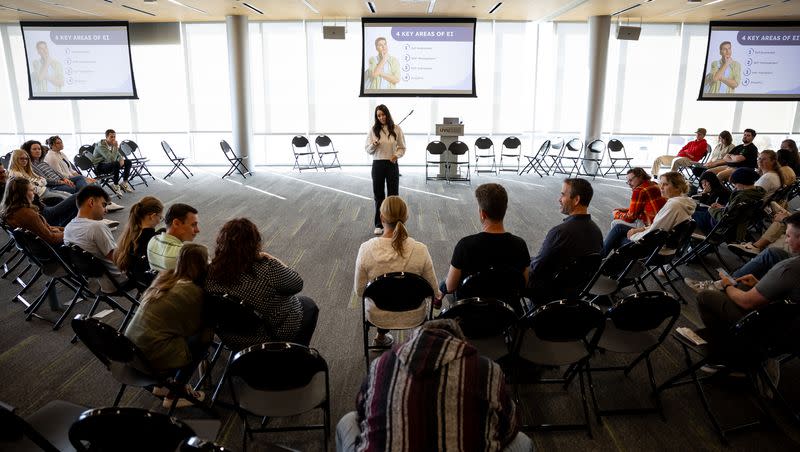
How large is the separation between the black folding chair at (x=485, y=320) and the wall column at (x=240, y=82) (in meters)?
9.78

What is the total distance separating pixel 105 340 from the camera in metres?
2.42

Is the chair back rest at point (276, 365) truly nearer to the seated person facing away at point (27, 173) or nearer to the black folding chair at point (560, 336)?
the black folding chair at point (560, 336)

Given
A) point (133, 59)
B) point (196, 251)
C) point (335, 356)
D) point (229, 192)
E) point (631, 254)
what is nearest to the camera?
point (196, 251)

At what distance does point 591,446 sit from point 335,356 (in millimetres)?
1761

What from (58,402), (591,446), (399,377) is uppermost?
(399,377)

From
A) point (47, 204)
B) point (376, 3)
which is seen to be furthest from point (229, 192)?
point (376, 3)

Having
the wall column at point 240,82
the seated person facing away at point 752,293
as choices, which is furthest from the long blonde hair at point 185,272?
the wall column at point 240,82

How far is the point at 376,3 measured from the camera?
9227 mm

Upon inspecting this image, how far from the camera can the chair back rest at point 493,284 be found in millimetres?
2990

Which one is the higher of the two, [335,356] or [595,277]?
[595,277]

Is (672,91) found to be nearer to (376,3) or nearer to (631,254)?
(376,3)

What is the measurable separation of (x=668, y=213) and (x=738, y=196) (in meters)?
1.43

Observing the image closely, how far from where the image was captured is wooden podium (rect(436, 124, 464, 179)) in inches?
423

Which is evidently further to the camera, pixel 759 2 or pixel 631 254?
pixel 759 2
